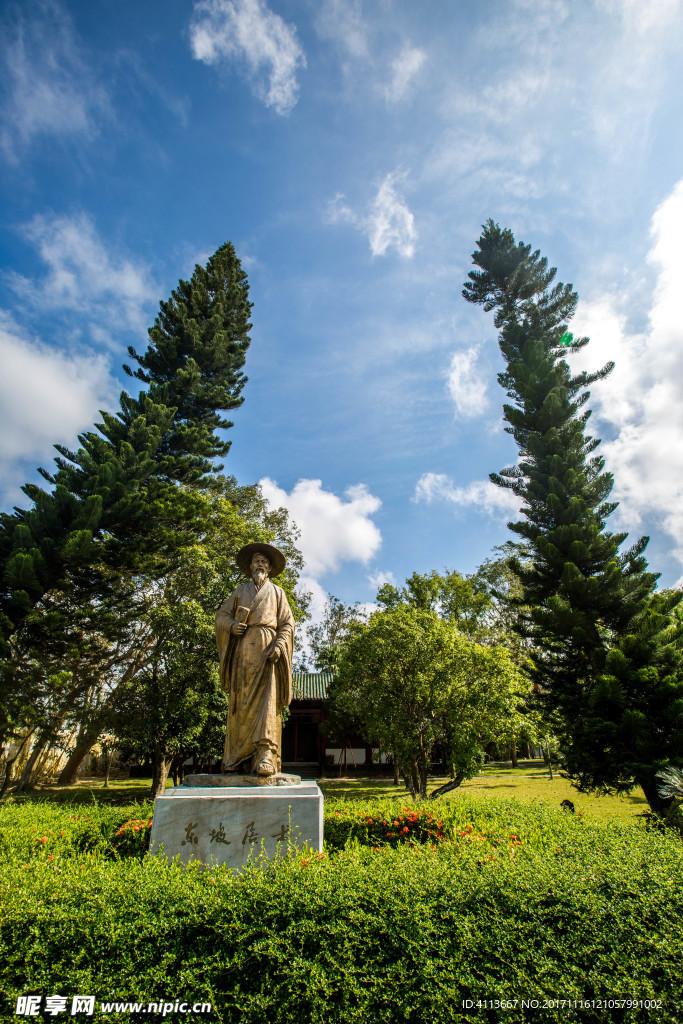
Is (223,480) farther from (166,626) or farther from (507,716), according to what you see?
(507,716)

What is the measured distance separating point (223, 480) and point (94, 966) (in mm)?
16049

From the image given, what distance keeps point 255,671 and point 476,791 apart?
12.3 meters

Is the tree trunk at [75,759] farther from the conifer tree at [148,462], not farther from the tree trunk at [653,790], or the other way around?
the tree trunk at [653,790]

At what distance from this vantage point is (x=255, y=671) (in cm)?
472

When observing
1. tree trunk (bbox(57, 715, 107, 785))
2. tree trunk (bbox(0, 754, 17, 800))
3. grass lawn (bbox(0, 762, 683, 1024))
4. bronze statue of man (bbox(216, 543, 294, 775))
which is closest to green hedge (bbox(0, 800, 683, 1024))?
grass lawn (bbox(0, 762, 683, 1024))

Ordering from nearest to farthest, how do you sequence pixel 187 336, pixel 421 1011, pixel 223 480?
pixel 421 1011, pixel 187 336, pixel 223 480

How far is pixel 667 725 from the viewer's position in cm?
894

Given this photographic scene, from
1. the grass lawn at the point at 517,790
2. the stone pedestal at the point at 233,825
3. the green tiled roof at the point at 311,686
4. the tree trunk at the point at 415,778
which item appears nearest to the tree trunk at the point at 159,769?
the grass lawn at the point at 517,790

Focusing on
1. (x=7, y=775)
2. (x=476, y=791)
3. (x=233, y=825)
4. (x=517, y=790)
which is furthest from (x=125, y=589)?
(x=517, y=790)

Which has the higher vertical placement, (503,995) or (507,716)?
(507,716)

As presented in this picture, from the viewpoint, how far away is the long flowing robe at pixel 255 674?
4516 mm

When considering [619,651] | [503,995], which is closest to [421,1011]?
[503,995]

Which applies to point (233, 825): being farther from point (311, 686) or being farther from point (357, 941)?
point (311, 686)

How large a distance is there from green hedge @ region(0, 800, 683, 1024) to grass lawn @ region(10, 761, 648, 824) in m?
8.92
